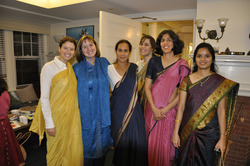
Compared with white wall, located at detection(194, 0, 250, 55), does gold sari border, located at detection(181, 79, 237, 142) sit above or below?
below

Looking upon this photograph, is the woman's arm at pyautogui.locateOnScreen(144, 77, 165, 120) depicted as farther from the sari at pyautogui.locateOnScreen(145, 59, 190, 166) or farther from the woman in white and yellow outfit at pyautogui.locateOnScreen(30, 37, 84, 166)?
the woman in white and yellow outfit at pyautogui.locateOnScreen(30, 37, 84, 166)

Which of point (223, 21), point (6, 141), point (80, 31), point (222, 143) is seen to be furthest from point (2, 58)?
point (222, 143)

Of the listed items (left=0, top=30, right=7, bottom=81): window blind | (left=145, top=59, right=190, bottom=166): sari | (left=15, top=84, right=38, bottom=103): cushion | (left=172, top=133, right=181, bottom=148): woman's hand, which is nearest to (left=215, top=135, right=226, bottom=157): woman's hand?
(left=172, top=133, right=181, bottom=148): woman's hand

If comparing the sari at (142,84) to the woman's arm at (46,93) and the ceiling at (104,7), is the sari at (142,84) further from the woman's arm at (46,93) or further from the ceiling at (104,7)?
the ceiling at (104,7)

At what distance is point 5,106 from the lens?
82.4 inches

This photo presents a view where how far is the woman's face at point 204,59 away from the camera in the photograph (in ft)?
5.15

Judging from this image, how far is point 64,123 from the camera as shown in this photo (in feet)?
5.88

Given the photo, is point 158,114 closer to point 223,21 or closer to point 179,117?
point 179,117

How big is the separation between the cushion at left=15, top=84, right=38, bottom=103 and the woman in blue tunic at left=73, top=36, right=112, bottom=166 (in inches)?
114

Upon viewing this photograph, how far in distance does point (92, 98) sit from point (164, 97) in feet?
2.47

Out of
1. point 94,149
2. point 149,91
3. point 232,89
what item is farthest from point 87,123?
point 232,89

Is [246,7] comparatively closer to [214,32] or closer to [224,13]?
[224,13]

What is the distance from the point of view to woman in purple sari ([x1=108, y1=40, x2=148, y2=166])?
1928 mm

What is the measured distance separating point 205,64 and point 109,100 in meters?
1.02
